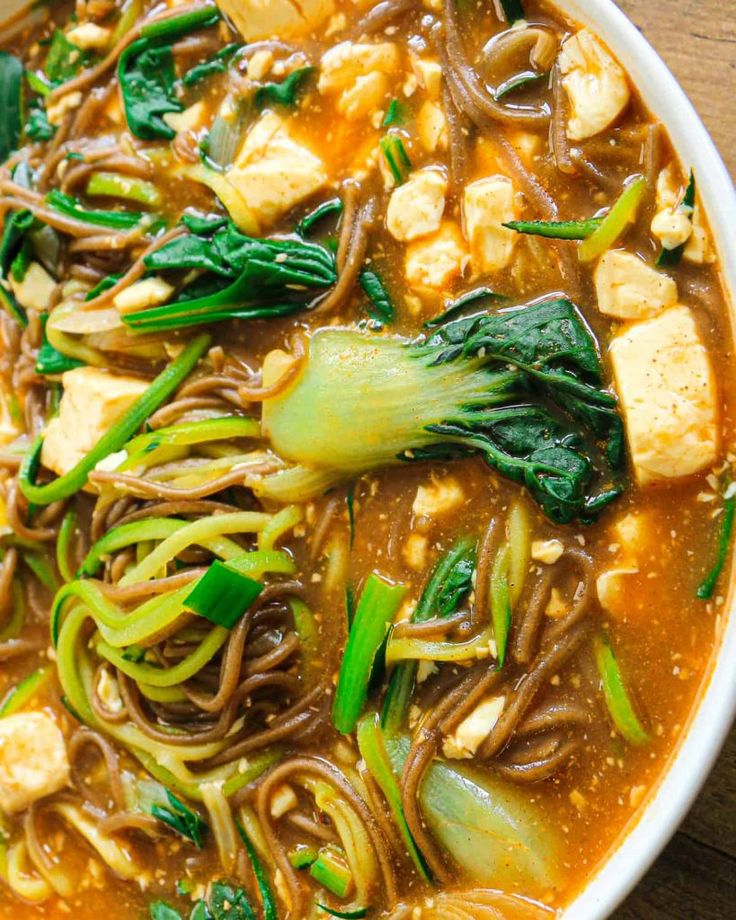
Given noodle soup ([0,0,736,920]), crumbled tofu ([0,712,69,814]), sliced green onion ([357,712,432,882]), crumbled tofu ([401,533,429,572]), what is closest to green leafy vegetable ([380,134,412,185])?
noodle soup ([0,0,736,920])

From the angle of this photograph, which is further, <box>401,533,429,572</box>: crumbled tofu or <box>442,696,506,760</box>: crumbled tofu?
<box>401,533,429,572</box>: crumbled tofu

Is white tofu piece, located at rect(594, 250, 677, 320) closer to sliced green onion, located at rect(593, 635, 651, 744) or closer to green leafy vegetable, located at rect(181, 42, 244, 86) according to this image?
sliced green onion, located at rect(593, 635, 651, 744)

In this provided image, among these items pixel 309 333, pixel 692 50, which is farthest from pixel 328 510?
pixel 692 50

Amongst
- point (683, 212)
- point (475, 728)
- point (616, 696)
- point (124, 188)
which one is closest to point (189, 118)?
point (124, 188)

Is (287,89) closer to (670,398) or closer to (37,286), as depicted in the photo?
(37,286)

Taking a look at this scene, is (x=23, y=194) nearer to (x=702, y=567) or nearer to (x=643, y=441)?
(x=643, y=441)

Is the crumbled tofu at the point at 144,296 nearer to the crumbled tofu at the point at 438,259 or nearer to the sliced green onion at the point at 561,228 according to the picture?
the crumbled tofu at the point at 438,259

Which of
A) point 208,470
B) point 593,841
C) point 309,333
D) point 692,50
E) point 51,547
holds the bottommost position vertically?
point 51,547
